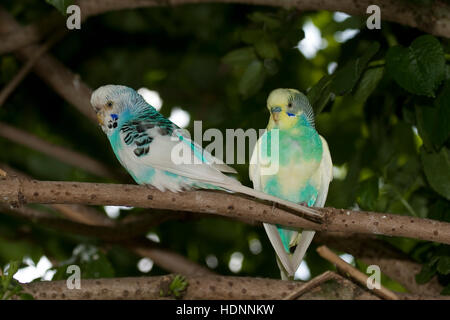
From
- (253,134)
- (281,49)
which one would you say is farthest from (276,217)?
(281,49)

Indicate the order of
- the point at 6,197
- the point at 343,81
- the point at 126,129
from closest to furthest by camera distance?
the point at 6,197 < the point at 126,129 < the point at 343,81

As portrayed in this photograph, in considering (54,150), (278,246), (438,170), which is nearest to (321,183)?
(278,246)

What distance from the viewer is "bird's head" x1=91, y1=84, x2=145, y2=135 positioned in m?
2.14

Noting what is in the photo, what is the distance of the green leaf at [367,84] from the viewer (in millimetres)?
2705

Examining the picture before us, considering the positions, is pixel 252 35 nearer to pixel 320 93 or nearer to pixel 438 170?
pixel 320 93

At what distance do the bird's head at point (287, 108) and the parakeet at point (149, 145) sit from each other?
295mm

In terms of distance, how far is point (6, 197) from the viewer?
2.06 m

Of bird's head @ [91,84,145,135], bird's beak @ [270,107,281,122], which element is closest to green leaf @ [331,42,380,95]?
bird's beak @ [270,107,281,122]

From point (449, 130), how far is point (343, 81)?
1.67ft

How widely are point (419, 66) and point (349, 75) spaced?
29cm

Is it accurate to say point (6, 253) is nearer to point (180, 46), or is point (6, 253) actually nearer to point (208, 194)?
point (180, 46)

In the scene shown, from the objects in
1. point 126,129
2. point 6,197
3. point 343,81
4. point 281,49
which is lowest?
point 6,197

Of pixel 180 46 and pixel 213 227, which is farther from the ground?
pixel 180 46

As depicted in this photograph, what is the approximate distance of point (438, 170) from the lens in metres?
2.75
